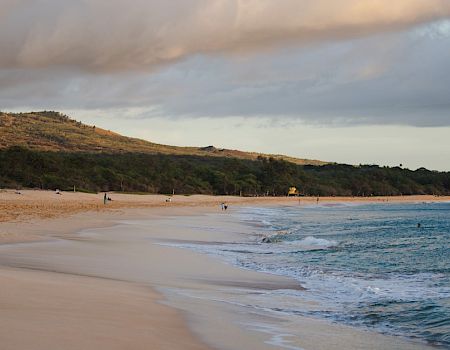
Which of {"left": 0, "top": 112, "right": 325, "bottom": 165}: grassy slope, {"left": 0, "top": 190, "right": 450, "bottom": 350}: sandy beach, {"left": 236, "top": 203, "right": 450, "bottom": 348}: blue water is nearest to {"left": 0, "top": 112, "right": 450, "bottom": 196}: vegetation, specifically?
{"left": 0, "top": 112, "right": 325, "bottom": 165}: grassy slope

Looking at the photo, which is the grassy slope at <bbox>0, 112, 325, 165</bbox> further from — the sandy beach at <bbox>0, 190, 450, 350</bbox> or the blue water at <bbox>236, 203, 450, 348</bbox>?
the sandy beach at <bbox>0, 190, 450, 350</bbox>

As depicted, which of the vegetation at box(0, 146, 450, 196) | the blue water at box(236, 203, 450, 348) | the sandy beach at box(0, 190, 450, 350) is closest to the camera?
the sandy beach at box(0, 190, 450, 350)

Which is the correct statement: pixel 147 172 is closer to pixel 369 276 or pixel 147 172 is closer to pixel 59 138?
pixel 369 276

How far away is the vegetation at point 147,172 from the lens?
69.7 metres

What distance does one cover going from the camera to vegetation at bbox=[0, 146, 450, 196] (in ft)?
224

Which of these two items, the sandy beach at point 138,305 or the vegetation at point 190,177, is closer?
Result: the sandy beach at point 138,305

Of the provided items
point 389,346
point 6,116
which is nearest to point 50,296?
point 389,346

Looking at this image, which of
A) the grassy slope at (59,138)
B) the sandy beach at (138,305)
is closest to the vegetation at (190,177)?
the grassy slope at (59,138)

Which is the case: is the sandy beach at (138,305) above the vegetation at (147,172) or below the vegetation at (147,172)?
below

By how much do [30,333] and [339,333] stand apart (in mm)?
4362

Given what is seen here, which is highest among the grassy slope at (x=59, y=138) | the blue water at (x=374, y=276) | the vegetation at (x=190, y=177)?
the grassy slope at (x=59, y=138)

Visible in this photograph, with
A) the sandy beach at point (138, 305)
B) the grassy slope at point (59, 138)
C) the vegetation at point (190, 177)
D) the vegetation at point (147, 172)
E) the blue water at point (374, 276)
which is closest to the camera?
the sandy beach at point (138, 305)

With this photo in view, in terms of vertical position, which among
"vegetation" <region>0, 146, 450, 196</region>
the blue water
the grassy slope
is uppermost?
the grassy slope

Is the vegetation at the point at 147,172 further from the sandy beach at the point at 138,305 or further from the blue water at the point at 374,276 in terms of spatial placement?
the sandy beach at the point at 138,305
